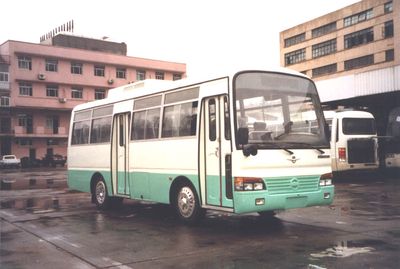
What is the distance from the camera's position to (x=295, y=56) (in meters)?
80.4

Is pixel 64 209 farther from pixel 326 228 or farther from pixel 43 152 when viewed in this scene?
pixel 43 152

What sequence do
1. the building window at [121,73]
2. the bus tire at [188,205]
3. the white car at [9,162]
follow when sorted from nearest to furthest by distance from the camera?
the bus tire at [188,205]
the white car at [9,162]
the building window at [121,73]

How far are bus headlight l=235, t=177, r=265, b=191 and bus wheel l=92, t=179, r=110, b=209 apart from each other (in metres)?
5.59

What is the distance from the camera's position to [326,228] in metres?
9.12

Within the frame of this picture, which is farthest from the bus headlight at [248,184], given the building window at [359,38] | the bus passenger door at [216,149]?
the building window at [359,38]

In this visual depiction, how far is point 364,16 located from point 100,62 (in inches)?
1413

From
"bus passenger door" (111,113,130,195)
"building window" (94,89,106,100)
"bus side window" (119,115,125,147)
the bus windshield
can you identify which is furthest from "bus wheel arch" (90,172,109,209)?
"building window" (94,89,106,100)

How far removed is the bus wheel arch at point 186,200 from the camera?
9516mm

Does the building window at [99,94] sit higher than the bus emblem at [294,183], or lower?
higher

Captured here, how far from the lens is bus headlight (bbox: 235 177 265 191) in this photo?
27.3 ft

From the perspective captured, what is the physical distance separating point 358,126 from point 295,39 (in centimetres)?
6167

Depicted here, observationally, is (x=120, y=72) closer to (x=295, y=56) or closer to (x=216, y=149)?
(x=295, y=56)

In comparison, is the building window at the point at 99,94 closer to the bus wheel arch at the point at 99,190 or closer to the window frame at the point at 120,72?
the window frame at the point at 120,72

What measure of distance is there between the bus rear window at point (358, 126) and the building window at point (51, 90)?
49.2 m
